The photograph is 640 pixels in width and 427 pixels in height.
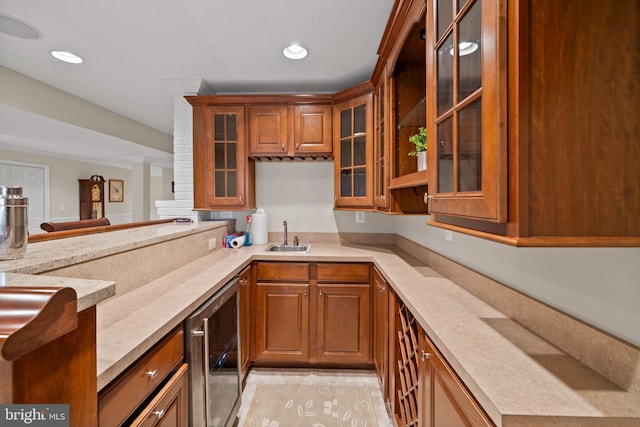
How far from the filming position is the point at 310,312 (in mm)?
2373

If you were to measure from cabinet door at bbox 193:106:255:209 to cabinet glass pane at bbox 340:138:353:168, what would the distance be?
878 mm

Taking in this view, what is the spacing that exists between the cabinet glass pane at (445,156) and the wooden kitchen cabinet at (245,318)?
1.49 meters

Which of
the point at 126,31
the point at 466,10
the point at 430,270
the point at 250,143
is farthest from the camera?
the point at 250,143

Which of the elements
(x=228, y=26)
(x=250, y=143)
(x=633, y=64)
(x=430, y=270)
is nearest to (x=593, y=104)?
(x=633, y=64)

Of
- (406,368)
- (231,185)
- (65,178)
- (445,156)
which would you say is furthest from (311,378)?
(65,178)

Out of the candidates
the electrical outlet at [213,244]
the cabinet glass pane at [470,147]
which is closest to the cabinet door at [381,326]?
the cabinet glass pane at [470,147]

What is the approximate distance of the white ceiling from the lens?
180cm

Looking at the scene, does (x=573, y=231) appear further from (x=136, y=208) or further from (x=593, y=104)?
(x=136, y=208)

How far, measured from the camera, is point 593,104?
0.67 m

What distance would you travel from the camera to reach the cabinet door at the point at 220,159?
2744 mm

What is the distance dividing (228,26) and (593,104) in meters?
2.03

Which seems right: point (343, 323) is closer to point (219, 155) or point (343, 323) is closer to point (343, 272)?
point (343, 272)

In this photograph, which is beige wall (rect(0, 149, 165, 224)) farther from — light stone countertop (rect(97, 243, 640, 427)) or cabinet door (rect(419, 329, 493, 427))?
cabinet door (rect(419, 329, 493, 427))

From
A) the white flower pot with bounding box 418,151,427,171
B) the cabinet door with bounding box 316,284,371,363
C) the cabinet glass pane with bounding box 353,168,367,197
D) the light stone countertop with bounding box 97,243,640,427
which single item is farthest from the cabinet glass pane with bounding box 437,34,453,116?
the cabinet door with bounding box 316,284,371,363
